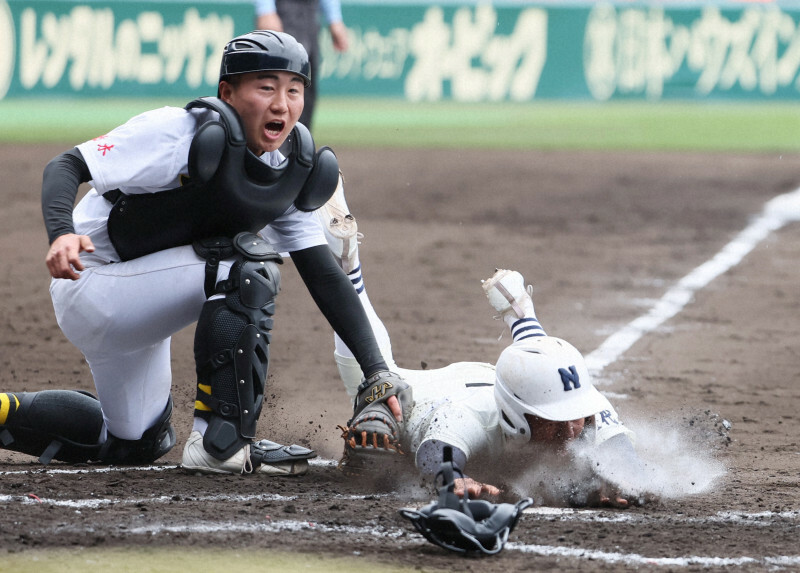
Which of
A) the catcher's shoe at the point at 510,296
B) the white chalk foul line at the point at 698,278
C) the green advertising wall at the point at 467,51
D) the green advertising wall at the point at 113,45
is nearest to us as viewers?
the catcher's shoe at the point at 510,296

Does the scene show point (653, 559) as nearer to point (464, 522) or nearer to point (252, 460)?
point (464, 522)

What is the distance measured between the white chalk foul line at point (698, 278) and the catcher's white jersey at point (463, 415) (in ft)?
5.77

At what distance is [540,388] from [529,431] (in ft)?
0.50

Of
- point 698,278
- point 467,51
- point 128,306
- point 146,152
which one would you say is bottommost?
point 698,278

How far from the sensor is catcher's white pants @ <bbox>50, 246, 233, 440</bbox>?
3.48 m

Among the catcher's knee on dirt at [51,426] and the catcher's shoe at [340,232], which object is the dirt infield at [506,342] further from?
the catcher's shoe at [340,232]

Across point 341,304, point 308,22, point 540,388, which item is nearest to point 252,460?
point 341,304

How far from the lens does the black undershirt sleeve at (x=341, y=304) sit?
3705 millimetres

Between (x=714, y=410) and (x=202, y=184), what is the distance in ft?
8.20

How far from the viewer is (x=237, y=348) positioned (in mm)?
3381

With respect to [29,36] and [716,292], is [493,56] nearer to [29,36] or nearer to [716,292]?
[29,36]

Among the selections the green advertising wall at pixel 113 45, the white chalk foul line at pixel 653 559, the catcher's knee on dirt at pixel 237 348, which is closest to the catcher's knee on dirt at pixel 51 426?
the catcher's knee on dirt at pixel 237 348

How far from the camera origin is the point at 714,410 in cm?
A: 485

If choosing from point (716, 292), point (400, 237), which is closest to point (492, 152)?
point (400, 237)
